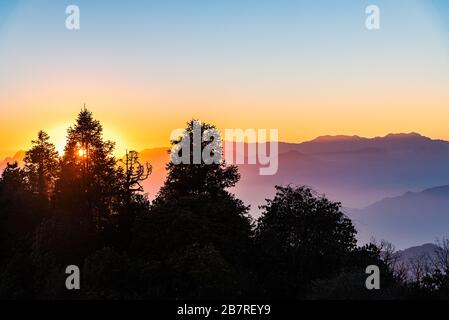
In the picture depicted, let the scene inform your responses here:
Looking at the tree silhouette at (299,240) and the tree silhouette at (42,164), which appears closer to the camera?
the tree silhouette at (299,240)

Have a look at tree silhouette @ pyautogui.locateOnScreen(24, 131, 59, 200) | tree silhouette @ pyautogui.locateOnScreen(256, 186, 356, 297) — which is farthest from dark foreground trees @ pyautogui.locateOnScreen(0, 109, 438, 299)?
tree silhouette @ pyautogui.locateOnScreen(24, 131, 59, 200)

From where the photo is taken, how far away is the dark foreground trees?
4247 centimetres

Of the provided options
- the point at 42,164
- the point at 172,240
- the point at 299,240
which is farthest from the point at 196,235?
the point at 42,164

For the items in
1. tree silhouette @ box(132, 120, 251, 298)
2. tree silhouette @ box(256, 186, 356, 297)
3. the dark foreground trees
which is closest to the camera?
the dark foreground trees

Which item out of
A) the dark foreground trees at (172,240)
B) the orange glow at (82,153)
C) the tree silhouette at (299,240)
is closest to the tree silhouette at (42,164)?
the dark foreground trees at (172,240)

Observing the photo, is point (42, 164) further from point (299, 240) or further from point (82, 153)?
point (299, 240)

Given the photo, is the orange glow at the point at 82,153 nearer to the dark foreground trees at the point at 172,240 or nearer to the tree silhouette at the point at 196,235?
the dark foreground trees at the point at 172,240

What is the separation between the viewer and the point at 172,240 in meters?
47.3

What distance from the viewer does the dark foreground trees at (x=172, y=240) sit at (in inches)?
1672

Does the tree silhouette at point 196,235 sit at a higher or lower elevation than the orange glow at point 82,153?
lower

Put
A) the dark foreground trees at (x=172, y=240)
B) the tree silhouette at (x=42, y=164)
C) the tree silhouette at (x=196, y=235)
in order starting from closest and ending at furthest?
the dark foreground trees at (x=172, y=240)
the tree silhouette at (x=196, y=235)
the tree silhouette at (x=42, y=164)

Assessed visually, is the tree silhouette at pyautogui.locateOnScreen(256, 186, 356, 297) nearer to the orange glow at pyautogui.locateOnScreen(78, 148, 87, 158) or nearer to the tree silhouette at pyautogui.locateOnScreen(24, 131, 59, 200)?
the orange glow at pyautogui.locateOnScreen(78, 148, 87, 158)
